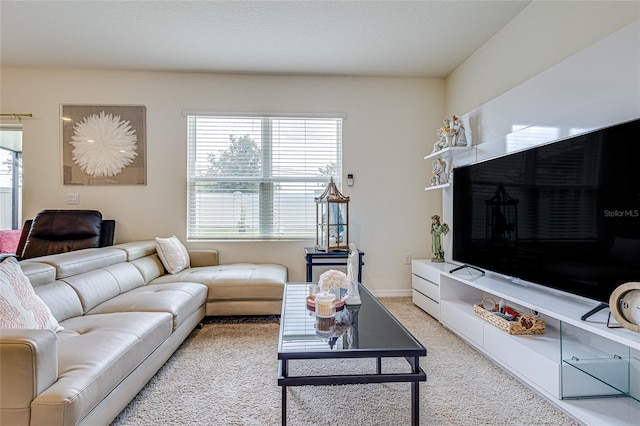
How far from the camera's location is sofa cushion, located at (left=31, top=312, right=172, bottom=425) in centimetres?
110

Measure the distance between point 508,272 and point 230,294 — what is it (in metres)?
2.18

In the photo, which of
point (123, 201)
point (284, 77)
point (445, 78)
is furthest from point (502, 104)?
point (123, 201)

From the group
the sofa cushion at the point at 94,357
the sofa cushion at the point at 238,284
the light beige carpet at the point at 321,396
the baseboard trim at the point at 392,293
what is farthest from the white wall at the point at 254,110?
the sofa cushion at the point at 94,357

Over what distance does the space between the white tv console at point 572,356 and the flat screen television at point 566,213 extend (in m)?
0.14

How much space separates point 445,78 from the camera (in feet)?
12.6

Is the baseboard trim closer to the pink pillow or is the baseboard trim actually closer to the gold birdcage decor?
the gold birdcage decor

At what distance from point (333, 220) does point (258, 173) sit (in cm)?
106

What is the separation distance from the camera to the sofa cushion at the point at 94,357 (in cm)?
110

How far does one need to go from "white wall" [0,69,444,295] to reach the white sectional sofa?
680 millimetres

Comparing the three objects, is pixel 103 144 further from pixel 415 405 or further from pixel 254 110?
pixel 415 405

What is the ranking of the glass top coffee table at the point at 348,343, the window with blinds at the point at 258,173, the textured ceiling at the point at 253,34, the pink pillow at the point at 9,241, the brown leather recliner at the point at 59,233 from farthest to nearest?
the window with blinds at the point at 258,173 → the pink pillow at the point at 9,241 → the brown leather recliner at the point at 59,233 → the textured ceiling at the point at 253,34 → the glass top coffee table at the point at 348,343

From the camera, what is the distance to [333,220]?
346cm

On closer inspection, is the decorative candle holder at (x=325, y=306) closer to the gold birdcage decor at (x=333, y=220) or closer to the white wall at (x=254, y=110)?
the gold birdcage decor at (x=333, y=220)

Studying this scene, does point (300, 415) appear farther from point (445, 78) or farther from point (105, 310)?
point (445, 78)
